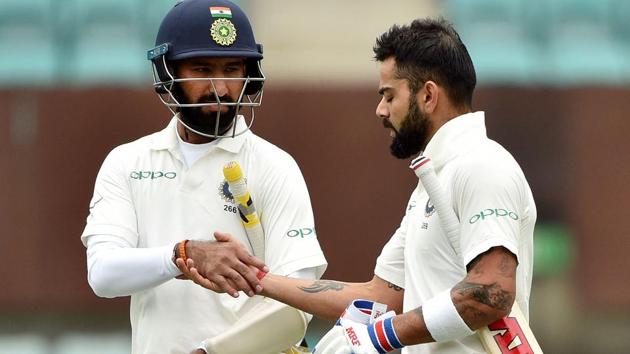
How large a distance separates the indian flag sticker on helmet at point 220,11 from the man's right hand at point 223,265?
0.66 meters

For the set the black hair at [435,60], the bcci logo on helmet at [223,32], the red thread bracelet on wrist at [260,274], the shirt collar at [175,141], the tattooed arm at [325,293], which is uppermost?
the bcci logo on helmet at [223,32]

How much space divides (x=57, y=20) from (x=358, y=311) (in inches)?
A: 226

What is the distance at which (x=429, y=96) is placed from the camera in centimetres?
332

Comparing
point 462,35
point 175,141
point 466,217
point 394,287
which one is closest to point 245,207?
point 175,141

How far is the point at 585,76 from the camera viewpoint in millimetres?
7883

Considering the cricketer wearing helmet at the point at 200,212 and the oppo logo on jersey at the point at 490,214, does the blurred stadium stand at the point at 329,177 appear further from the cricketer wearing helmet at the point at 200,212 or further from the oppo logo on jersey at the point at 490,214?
the oppo logo on jersey at the point at 490,214

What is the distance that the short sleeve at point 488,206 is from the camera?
3.01 metres

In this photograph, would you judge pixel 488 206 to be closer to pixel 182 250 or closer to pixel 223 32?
pixel 182 250

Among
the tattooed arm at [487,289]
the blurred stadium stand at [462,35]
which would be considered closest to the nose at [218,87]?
the tattooed arm at [487,289]

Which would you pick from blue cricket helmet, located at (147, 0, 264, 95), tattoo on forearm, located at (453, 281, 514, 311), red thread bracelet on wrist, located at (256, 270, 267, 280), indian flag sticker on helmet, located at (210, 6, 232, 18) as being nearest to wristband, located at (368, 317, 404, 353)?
tattoo on forearm, located at (453, 281, 514, 311)

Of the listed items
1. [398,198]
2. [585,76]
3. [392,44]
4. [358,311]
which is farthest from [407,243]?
[585,76]

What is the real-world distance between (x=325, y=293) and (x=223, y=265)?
0.31 meters

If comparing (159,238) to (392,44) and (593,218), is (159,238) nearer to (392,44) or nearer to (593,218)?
(392,44)

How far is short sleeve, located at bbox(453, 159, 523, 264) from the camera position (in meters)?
3.01
